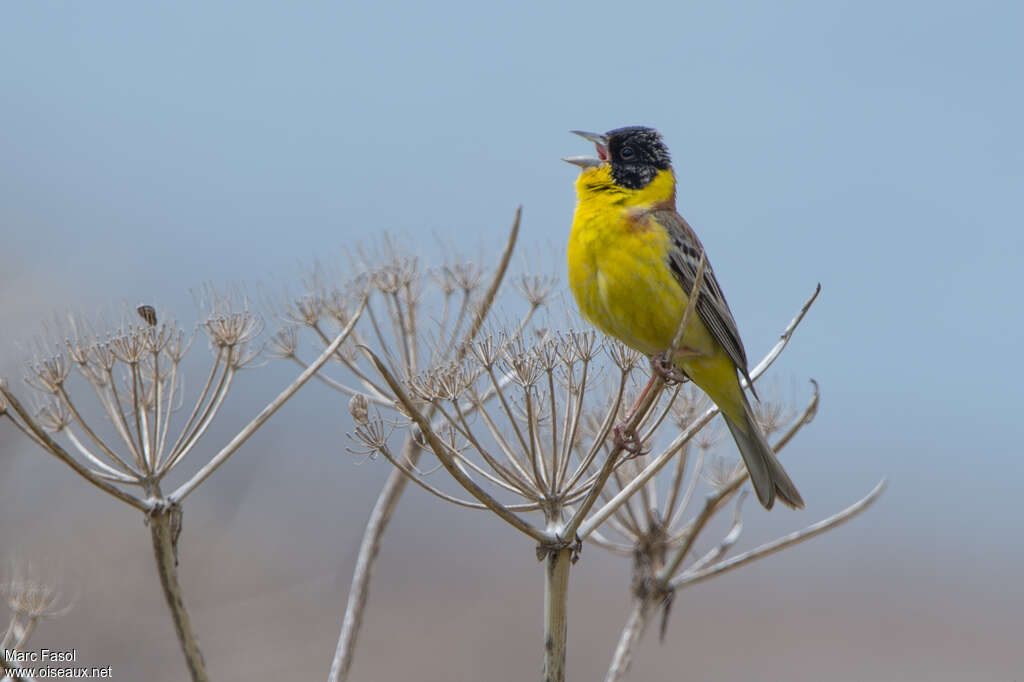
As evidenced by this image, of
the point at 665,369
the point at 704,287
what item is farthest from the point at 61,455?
the point at 704,287

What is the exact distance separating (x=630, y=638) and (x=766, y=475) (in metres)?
1.31

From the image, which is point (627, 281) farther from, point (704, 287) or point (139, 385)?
point (139, 385)

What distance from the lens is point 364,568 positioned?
142 inches

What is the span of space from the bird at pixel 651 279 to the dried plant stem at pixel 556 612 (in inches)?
67.7

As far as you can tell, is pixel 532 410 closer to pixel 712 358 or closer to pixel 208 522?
pixel 712 358

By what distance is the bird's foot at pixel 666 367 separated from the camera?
3.42m

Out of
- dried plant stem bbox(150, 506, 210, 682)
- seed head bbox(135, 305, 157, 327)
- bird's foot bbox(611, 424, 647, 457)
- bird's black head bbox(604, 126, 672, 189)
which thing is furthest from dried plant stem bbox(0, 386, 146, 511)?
bird's black head bbox(604, 126, 672, 189)

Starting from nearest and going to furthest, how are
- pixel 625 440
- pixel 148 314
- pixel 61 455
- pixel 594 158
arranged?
pixel 61 455, pixel 625 440, pixel 148 314, pixel 594 158

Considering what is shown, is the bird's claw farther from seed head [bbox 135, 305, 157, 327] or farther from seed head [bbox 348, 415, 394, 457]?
seed head [bbox 135, 305, 157, 327]

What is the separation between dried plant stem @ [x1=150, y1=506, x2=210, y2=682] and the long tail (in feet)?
8.85

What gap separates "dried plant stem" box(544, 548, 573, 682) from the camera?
3127mm

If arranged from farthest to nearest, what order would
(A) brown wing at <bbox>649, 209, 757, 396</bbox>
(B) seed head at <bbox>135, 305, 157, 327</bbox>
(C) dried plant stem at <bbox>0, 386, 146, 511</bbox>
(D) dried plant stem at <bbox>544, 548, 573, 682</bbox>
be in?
(A) brown wing at <bbox>649, 209, 757, 396</bbox>
(B) seed head at <bbox>135, 305, 157, 327</bbox>
(D) dried plant stem at <bbox>544, 548, 573, 682</bbox>
(C) dried plant stem at <bbox>0, 386, 146, 511</bbox>

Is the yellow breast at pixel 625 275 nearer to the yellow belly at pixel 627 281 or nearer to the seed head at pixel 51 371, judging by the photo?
the yellow belly at pixel 627 281

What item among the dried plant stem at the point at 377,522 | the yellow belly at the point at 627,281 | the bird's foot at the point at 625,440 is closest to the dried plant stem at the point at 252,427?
the dried plant stem at the point at 377,522
